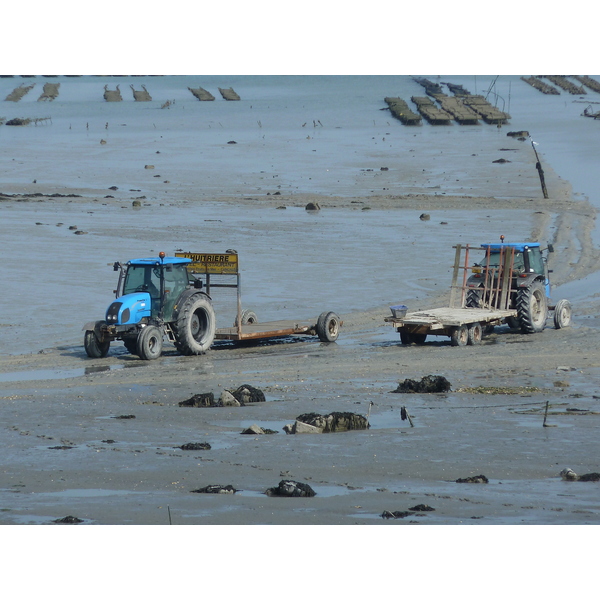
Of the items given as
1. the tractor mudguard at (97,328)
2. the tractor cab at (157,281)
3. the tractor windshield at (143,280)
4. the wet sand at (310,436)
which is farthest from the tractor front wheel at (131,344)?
the tractor windshield at (143,280)

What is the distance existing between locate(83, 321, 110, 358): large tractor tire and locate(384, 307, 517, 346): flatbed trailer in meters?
5.38

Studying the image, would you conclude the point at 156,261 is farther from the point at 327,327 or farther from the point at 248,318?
the point at 327,327

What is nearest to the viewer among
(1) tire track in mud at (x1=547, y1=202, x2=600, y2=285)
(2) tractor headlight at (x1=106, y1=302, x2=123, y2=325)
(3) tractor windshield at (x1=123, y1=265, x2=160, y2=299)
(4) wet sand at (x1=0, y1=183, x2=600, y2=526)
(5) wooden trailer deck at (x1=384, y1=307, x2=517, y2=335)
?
(4) wet sand at (x1=0, y1=183, x2=600, y2=526)

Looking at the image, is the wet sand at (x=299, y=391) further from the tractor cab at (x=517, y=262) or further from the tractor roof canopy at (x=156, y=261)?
the tractor roof canopy at (x=156, y=261)

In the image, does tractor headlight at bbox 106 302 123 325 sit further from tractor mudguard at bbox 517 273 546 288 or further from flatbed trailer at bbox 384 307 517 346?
tractor mudguard at bbox 517 273 546 288

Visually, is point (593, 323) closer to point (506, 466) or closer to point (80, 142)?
point (506, 466)

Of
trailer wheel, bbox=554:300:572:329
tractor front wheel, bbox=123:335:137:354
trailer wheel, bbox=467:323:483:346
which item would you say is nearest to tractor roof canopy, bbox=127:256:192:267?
tractor front wheel, bbox=123:335:137:354

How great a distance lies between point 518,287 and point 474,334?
6.28 ft

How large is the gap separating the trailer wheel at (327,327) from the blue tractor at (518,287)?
10.0ft

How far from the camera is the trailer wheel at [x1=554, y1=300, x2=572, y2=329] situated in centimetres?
2362

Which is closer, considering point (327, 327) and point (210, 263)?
point (210, 263)

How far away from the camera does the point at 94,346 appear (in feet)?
65.5

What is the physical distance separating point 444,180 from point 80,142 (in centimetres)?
2566

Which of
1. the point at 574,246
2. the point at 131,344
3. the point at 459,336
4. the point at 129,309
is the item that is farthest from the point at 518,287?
the point at 574,246
